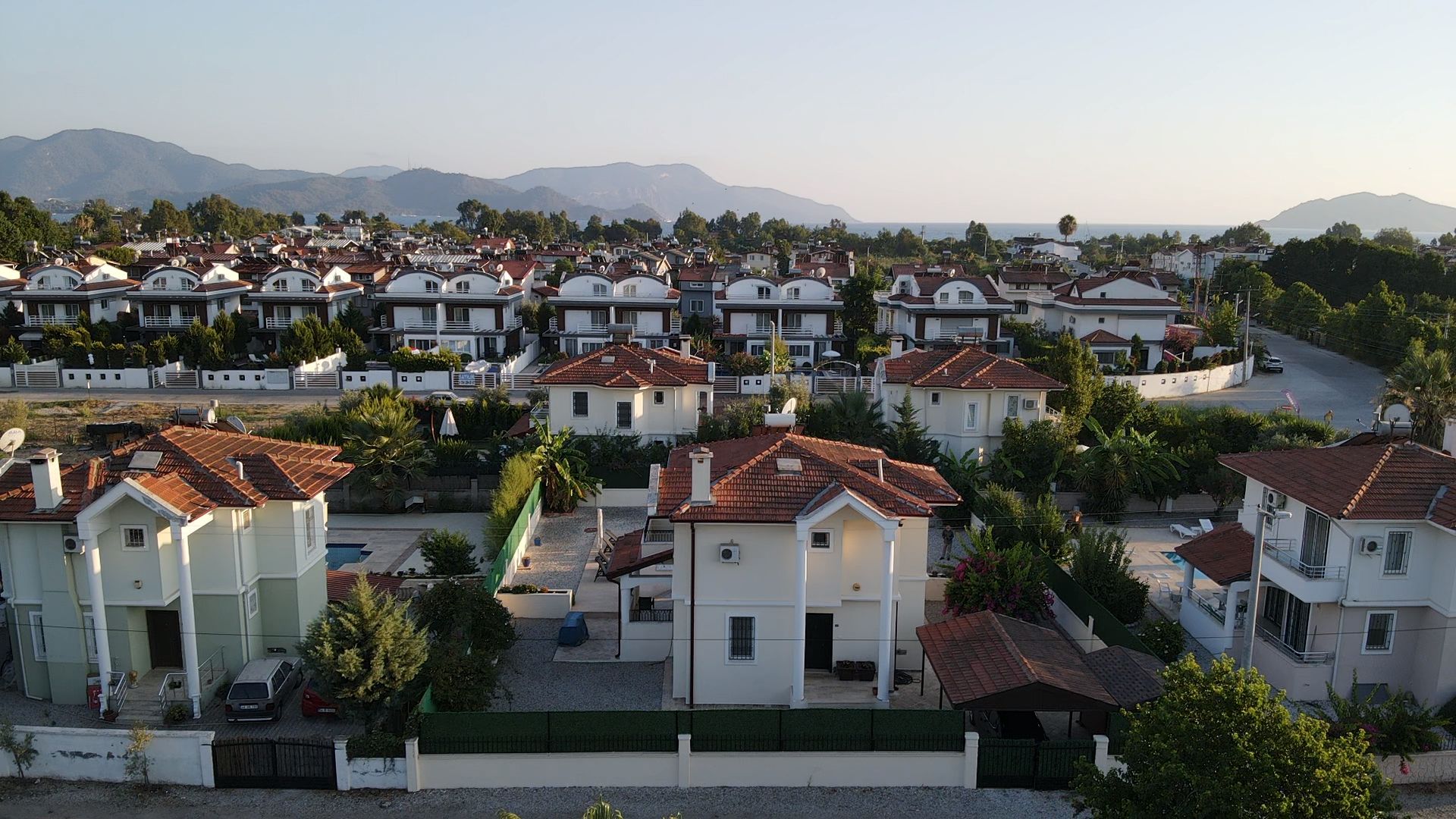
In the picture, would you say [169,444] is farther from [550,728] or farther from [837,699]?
[837,699]

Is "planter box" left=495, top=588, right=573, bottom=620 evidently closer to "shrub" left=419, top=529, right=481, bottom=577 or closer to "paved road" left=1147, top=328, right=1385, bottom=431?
"shrub" left=419, top=529, right=481, bottom=577

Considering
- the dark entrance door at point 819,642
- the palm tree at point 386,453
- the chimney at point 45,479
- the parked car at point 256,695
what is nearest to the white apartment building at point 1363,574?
the dark entrance door at point 819,642

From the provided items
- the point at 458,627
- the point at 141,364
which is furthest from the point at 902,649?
the point at 141,364

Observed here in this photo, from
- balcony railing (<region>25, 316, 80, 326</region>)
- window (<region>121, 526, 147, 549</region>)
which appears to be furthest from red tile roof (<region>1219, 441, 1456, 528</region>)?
balcony railing (<region>25, 316, 80, 326</region>)

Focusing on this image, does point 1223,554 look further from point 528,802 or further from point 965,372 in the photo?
point 528,802

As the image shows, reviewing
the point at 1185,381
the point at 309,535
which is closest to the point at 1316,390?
the point at 1185,381

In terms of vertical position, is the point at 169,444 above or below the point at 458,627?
above
